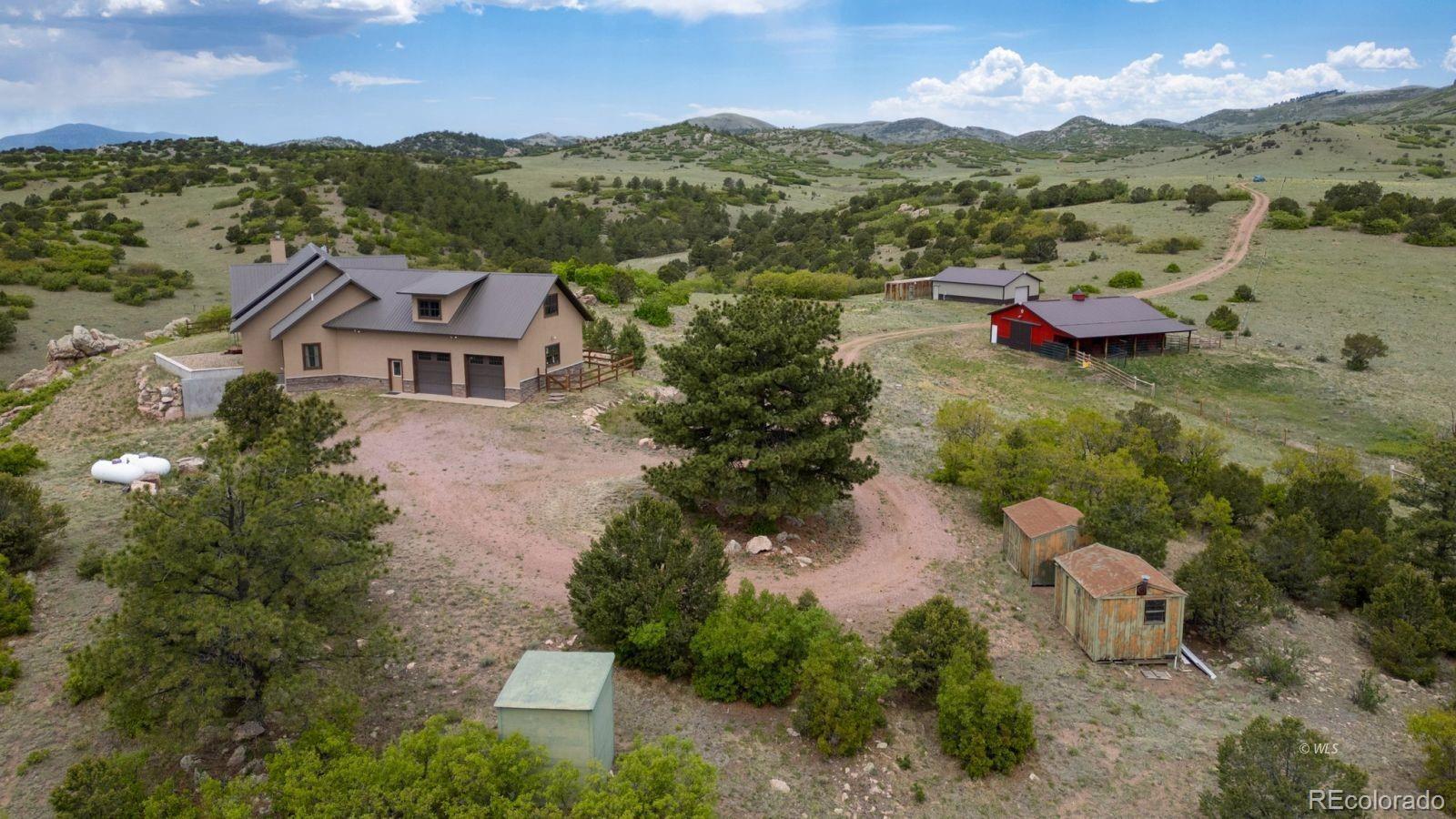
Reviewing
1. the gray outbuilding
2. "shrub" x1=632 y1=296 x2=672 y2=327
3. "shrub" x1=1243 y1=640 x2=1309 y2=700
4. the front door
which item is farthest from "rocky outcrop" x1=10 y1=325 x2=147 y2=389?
the gray outbuilding

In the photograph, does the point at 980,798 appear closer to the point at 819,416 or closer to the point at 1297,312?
the point at 819,416

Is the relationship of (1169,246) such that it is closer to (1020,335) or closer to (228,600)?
(1020,335)

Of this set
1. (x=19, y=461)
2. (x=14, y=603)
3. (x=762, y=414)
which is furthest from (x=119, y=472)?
(x=762, y=414)

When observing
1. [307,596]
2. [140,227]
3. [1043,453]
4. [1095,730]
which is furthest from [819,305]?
[140,227]

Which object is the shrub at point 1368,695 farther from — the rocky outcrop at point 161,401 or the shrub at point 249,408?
the rocky outcrop at point 161,401

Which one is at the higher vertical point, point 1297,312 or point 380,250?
point 380,250

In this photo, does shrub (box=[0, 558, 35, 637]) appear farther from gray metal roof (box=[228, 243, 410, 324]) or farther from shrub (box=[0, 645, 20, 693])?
gray metal roof (box=[228, 243, 410, 324])

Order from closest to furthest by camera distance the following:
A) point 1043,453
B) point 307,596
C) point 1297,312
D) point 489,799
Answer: point 489,799, point 307,596, point 1043,453, point 1297,312
